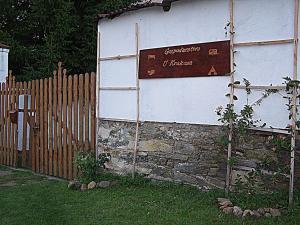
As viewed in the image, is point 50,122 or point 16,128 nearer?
point 50,122

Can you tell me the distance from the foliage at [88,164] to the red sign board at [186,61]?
182cm

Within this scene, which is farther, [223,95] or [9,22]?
[9,22]

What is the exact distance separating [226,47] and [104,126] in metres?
3.22

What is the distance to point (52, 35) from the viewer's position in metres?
15.9

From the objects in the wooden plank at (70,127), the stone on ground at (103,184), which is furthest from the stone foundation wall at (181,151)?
the wooden plank at (70,127)

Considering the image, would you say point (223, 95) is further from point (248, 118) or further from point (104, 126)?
point (104, 126)

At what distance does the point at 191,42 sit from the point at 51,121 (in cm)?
420

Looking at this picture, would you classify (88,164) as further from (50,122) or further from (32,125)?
(32,125)

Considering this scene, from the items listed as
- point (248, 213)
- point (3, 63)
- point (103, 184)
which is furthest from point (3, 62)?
point (248, 213)

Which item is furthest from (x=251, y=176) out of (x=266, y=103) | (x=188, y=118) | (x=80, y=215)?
(x=80, y=215)

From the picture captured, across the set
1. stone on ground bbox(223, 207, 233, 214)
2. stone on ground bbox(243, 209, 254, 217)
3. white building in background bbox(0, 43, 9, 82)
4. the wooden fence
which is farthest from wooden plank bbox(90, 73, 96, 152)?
white building in background bbox(0, 43, 9, 82)

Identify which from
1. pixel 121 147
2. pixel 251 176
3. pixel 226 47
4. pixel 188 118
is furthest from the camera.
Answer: pixel 121 147

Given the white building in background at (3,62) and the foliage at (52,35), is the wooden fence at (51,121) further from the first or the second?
the foliage at (52,35)

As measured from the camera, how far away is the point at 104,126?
847 centimetres
